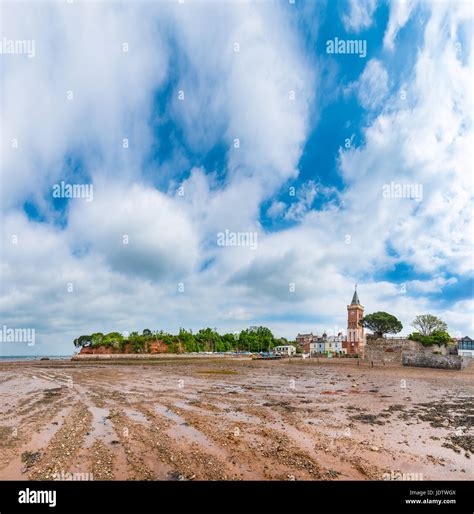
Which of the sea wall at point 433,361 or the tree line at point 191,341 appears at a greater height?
the sea wall at point 433,361

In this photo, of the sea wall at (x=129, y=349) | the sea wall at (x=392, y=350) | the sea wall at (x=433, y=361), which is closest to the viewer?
the sea wall at (x=433, y=361)

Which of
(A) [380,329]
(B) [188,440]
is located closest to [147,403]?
(B) [188,440]

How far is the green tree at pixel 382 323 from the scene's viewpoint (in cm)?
10638

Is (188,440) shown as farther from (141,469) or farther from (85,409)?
(85,409)

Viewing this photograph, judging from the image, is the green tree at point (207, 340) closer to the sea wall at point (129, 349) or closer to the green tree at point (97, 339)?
the sea wall at point (129, 349)

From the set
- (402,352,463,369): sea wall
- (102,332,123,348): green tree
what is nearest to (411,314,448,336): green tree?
(402,352,463,369): sea wall

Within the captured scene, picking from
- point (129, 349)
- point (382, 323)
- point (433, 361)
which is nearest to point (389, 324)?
point (382, 323)

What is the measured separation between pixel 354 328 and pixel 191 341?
69.8 metres

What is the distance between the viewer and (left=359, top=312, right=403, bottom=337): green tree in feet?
349

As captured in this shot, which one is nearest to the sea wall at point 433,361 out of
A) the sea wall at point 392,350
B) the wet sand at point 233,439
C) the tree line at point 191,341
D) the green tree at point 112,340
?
the sea wall at point 392,350

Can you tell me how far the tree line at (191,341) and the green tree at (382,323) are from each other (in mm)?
54813

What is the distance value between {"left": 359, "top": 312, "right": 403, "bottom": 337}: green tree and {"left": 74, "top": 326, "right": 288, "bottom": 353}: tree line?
54.8 metres
